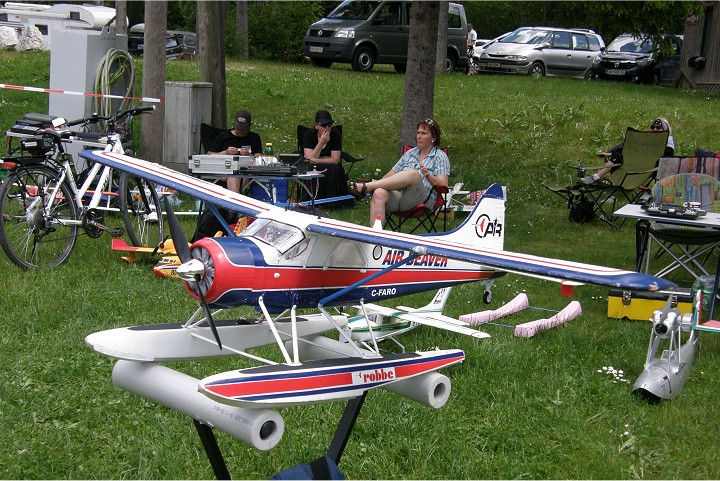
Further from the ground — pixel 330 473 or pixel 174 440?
pixel 330 473

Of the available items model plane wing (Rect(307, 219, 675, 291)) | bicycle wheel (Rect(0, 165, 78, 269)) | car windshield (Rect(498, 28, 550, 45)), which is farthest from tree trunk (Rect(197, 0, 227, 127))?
car windshield (Rect(498, 28, 550, 45))

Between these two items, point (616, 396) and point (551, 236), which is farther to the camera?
point (551, 236)

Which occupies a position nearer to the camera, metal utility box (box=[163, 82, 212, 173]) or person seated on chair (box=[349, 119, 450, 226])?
person seated on chair (box=[349, 119, 450, 226])

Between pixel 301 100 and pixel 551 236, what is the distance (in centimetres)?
785

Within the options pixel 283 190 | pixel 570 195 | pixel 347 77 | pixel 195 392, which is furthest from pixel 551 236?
pixel 347 77

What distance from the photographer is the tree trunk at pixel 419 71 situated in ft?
39.4

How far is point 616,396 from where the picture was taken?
17.7 feet

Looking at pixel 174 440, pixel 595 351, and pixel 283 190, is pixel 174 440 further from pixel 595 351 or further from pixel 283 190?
pixel 283 190

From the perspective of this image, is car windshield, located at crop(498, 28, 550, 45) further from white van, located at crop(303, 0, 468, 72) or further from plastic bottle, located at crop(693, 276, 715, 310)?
plastic bottle, located at crop(693, 276, 715, 310)

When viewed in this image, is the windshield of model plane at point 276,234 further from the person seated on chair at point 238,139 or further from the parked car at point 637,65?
the parked car at point 637,65

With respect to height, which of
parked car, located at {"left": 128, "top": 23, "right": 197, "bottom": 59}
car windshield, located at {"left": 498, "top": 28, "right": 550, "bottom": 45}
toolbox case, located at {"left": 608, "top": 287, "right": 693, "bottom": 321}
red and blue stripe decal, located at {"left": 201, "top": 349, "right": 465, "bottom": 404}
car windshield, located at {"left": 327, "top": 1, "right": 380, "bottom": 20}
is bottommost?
toolbox case, located at {"left": 608, "top": 287, "right": 693, "bottom": 321}

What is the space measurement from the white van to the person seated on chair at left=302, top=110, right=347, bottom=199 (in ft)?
36.6

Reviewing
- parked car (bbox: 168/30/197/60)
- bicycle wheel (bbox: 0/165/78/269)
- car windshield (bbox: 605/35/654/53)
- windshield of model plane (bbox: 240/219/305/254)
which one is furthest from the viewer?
parked car (bbox: 168/30/197/60)

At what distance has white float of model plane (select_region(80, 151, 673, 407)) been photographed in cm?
366
